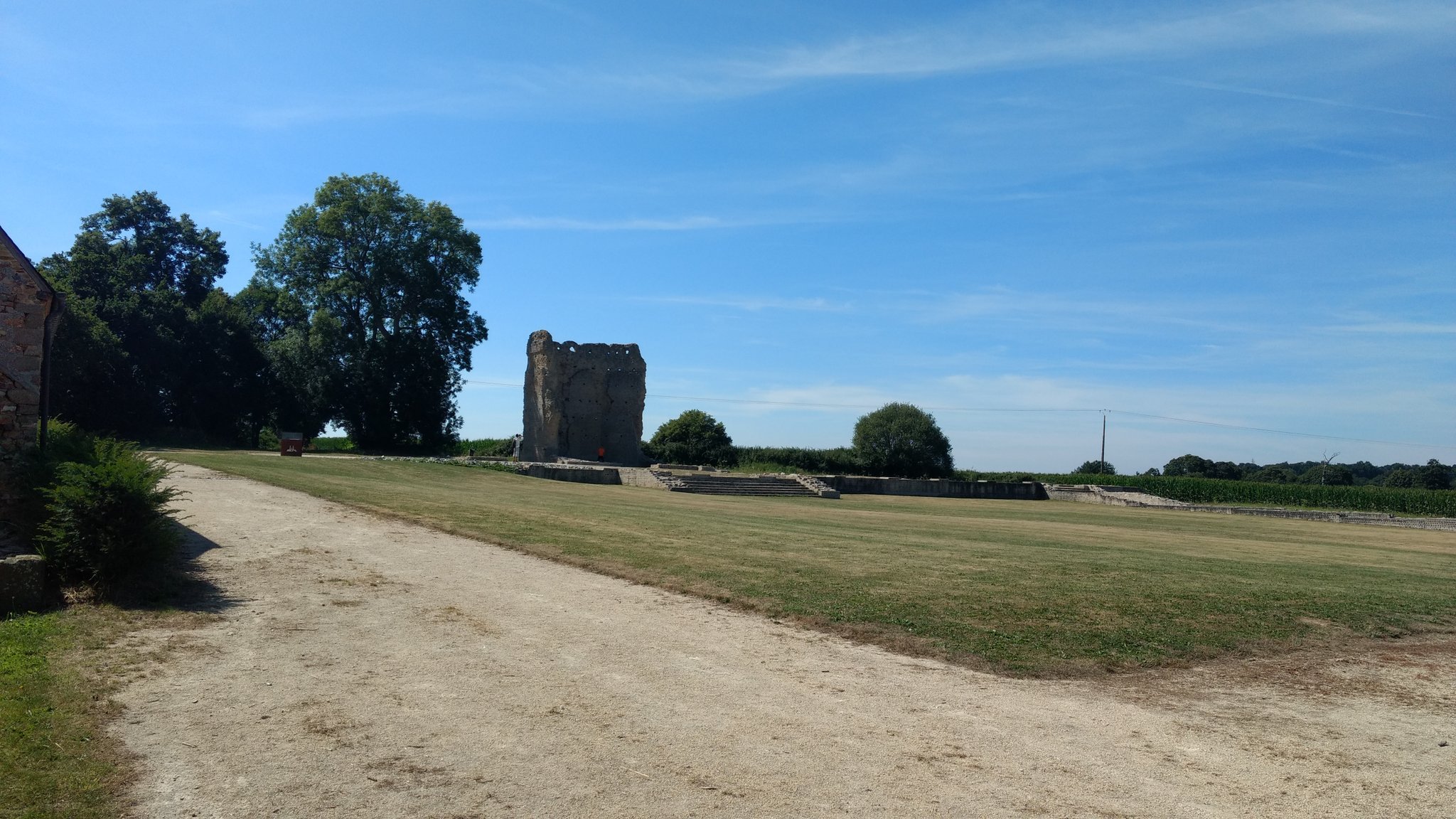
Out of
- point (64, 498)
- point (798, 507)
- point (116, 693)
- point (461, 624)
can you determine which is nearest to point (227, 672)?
point (116, 693)

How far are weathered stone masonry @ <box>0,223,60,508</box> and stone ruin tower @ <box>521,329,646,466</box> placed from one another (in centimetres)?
3510

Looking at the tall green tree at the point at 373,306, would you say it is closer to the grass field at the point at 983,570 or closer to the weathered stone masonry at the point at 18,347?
the grass field at the point at 983,570

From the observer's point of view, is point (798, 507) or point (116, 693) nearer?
point (116, 693)

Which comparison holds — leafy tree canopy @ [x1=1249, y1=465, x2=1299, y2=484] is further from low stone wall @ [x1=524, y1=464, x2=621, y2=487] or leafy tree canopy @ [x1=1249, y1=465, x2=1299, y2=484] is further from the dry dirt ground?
the dry dirt ground

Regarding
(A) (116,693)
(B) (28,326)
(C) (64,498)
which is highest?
(B) (28,326)

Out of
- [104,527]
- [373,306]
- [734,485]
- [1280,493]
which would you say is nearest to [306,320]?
[373,306]

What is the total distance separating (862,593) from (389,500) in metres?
12.0

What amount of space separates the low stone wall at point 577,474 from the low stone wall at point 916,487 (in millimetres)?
11393

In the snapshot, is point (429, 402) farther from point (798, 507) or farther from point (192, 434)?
point (798, 507)

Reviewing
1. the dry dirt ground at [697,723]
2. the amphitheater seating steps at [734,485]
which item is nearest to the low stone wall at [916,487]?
the amphitheater seating steps at [734,485]

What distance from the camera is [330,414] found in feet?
168

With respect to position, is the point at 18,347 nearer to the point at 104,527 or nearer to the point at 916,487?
the point at 104,527

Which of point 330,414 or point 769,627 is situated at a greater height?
point 330,414

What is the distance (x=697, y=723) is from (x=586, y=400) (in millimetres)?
42583
